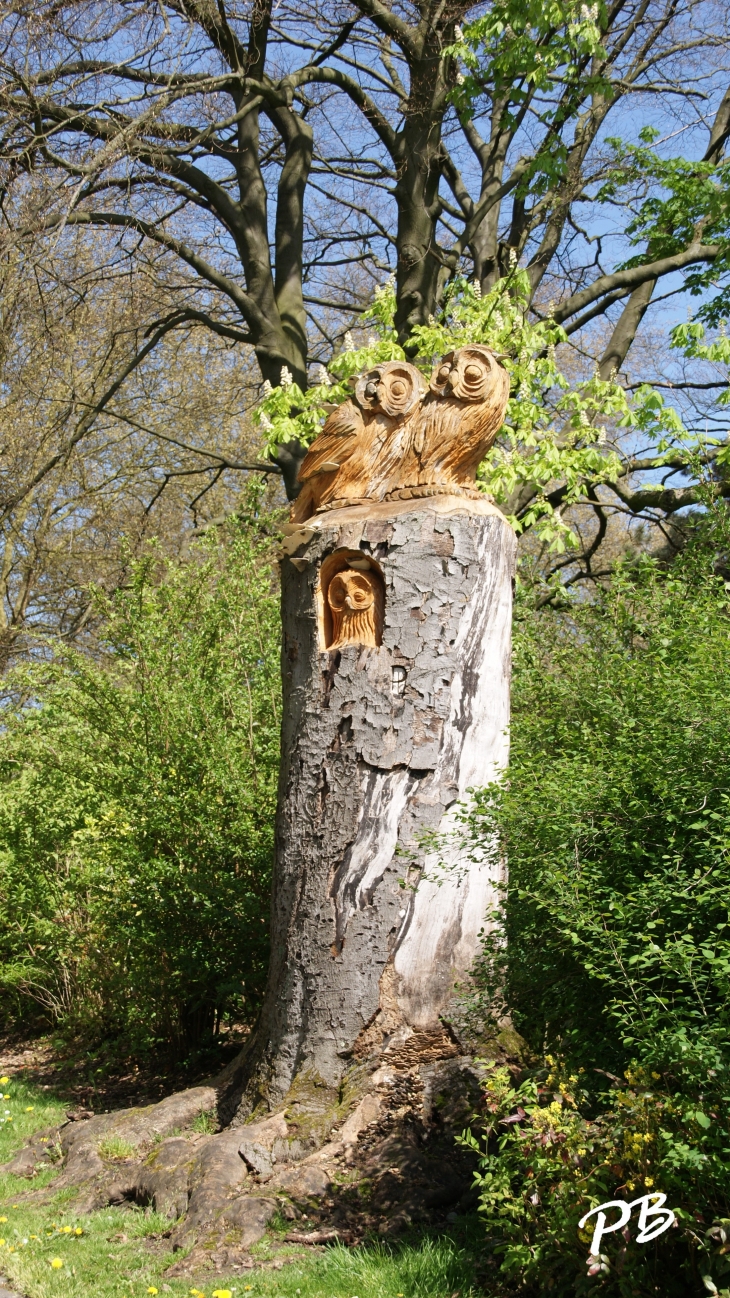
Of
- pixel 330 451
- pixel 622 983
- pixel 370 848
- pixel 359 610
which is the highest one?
pixel 330 451

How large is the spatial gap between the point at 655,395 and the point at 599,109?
13.0 feet

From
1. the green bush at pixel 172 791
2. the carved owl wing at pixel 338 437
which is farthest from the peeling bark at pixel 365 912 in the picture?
the green bush at pixel 172 791

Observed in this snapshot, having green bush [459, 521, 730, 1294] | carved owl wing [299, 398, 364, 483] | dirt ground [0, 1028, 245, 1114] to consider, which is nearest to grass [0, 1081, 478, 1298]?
green bush [459, 521, 730, 1294]

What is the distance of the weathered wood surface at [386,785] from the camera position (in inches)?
183

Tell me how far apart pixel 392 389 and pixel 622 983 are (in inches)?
118

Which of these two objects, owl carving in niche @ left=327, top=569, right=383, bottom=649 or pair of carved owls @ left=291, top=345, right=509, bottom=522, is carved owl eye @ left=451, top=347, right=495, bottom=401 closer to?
pair of carved owls @ left=291, top=345, right=509, bottom=522

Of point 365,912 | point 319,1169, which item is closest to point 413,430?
point 365,912

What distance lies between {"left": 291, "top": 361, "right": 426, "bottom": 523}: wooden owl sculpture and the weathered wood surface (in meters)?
0.20

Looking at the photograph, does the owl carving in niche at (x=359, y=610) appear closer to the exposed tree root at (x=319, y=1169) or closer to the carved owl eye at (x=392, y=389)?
the carved owl eye at (x=392, y=389)

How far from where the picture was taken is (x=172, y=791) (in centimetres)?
656

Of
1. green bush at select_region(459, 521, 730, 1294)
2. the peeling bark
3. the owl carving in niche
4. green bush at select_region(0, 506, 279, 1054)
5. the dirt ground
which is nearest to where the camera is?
green bush at select_region(459, 521, 730, 1294)

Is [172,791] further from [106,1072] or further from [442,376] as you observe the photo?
[442,376]

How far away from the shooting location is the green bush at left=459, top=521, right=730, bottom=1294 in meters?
2.84

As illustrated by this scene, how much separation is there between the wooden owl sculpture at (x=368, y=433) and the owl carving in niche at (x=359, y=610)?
443 millimetres
